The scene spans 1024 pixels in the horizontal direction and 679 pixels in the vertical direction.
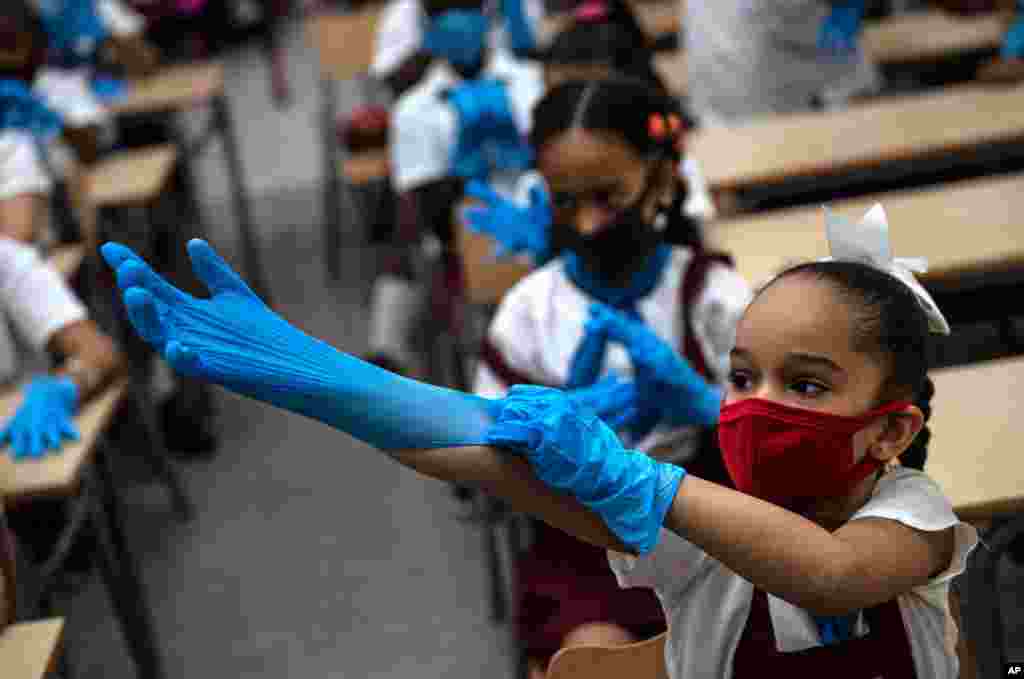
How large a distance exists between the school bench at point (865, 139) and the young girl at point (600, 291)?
24.7 inches

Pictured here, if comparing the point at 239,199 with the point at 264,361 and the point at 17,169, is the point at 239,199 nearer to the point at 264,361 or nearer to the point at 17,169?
the point at 17,169

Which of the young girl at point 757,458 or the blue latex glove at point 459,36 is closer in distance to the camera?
the young girl at point 757,458

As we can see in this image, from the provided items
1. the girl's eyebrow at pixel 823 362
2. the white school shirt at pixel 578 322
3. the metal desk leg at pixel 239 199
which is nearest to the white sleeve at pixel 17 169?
the metal desk leg at pixel 239 199

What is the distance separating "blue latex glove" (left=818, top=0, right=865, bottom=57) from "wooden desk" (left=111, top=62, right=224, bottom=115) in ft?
6.27

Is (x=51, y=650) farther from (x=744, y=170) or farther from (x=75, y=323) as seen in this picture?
(x=744, y=170)

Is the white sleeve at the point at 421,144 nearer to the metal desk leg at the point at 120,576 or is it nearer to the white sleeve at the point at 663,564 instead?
the metal desk leg at the point at 120,576

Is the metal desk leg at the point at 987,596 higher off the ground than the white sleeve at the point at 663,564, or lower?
lower

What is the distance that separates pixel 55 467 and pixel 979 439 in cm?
135

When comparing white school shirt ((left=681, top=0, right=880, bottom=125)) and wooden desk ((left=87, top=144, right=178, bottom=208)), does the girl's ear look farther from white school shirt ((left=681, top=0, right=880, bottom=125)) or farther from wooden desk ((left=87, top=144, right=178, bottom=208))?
wooden desk ((left=87, top=144, right=178, bottom=208))

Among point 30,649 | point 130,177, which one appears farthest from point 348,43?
point 30,649

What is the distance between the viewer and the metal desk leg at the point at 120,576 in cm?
198

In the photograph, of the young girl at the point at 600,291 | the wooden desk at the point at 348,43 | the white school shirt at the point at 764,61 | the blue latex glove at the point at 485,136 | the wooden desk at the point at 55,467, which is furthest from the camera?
the wooden desk at the point at 348,43

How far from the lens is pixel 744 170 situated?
2.37m

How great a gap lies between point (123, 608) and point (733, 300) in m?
1.17
